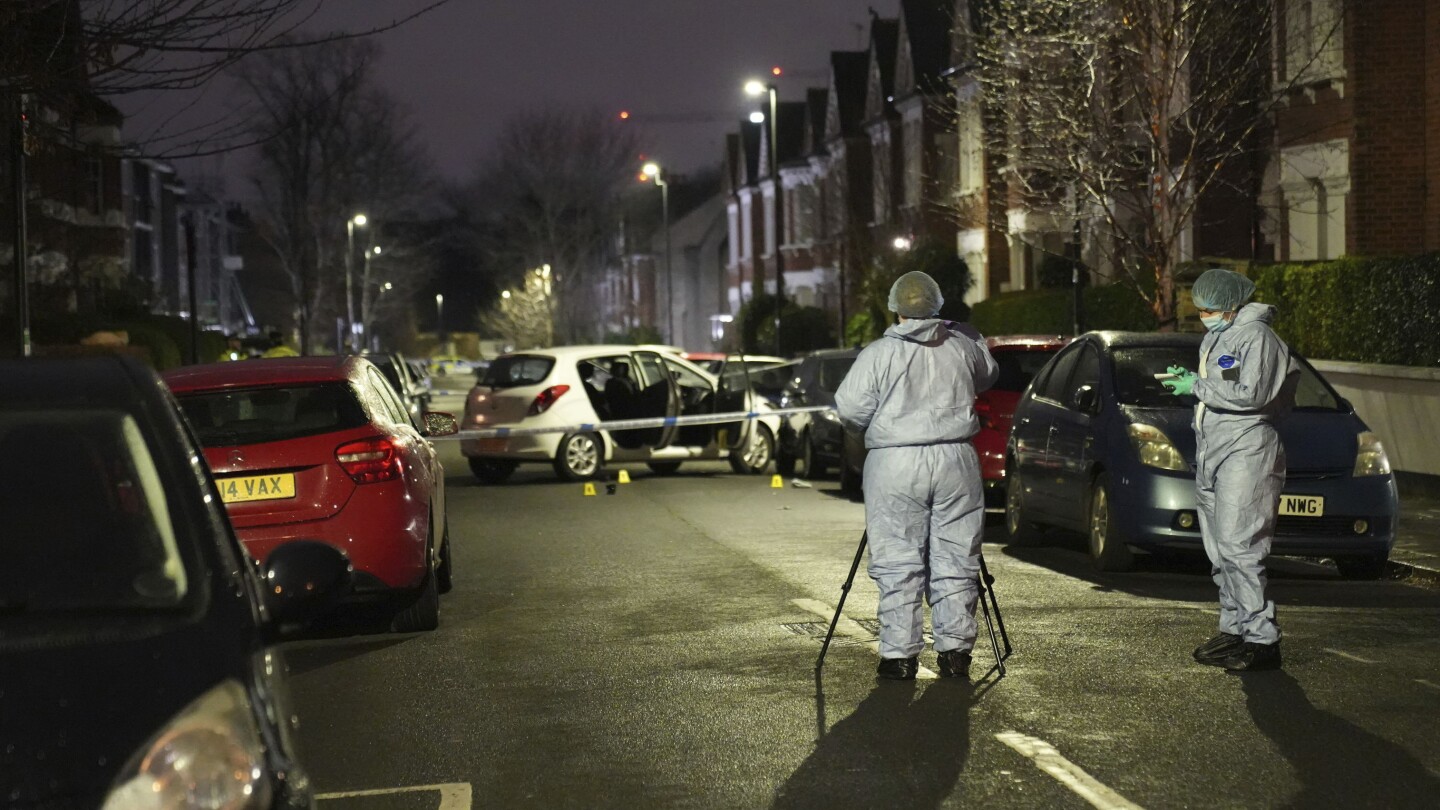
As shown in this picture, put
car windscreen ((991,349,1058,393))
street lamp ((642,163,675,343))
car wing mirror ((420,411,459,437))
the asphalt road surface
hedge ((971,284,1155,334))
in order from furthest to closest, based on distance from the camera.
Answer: street lamp ((642,163,675,343)) → hedge ((971,284,1155,334)) → car windscreen ((991,349,1058,393)) → car wing mirror ((420,411,459,437)) → the asphalt road surface

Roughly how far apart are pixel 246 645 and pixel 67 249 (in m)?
39.3

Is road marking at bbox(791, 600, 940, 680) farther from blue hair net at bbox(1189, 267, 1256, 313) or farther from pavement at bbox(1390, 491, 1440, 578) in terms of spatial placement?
pavement at bbox(1390, 491, 1440, 578)

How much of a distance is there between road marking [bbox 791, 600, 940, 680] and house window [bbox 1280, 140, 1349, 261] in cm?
1568

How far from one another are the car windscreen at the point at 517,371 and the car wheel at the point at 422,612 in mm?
11843

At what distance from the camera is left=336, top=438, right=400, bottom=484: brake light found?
10156 millimetres

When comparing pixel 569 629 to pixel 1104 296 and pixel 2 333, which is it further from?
pixel 2 333

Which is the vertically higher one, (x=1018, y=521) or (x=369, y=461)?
(x=369, y=461)

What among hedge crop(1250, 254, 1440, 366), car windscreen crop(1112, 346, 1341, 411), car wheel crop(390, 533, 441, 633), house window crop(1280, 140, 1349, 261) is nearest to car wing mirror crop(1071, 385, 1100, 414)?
car windscreen crop(1112, 346, 1341, 411)

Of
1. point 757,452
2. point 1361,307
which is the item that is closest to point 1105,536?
point 1361,307

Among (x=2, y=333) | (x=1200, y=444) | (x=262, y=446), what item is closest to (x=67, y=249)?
(x=2, y=333)

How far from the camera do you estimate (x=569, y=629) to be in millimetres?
10406

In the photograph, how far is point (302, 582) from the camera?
4.38 meters

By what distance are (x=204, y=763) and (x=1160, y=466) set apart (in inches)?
372

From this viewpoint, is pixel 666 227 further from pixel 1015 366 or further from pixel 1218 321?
pixel 1218 321
